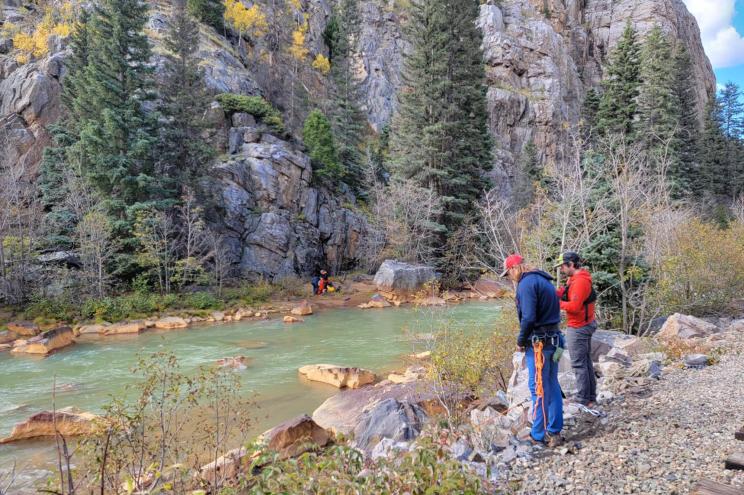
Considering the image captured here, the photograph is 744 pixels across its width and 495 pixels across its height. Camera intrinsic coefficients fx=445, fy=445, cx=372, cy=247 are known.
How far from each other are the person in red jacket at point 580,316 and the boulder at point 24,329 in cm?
1731

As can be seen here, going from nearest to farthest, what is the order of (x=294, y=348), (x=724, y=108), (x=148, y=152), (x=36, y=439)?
(x=36, y=439)
(x=294, y=348)
(x=148, y=152)
(x=724, y=108)

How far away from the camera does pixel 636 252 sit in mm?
10875

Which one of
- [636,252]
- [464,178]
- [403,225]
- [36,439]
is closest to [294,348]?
[36,439]

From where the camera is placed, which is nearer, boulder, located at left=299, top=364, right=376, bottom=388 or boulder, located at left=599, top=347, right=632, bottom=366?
boulder, located at left=599, top=347, right=632, bottom=366

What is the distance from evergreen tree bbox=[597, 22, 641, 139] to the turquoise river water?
54.4 feet

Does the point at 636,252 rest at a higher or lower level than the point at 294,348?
higher

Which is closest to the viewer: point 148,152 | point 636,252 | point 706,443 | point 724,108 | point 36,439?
point 706,443

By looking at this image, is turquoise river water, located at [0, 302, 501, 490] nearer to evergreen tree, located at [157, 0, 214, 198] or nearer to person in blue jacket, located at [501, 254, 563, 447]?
person in blue jacket, located at [501, 254, 563, 447]

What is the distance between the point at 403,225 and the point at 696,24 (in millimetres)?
86226

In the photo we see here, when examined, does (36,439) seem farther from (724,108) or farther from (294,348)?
(724,108)

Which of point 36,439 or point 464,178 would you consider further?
point 464,178

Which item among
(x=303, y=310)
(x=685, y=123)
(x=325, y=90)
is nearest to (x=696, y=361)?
(x=303, y=310)

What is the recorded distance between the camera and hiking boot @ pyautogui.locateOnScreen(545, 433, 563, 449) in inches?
169

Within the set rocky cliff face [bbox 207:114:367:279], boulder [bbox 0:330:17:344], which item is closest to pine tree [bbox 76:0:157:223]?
rocky cliff face [bbox 207:114:367:279]
